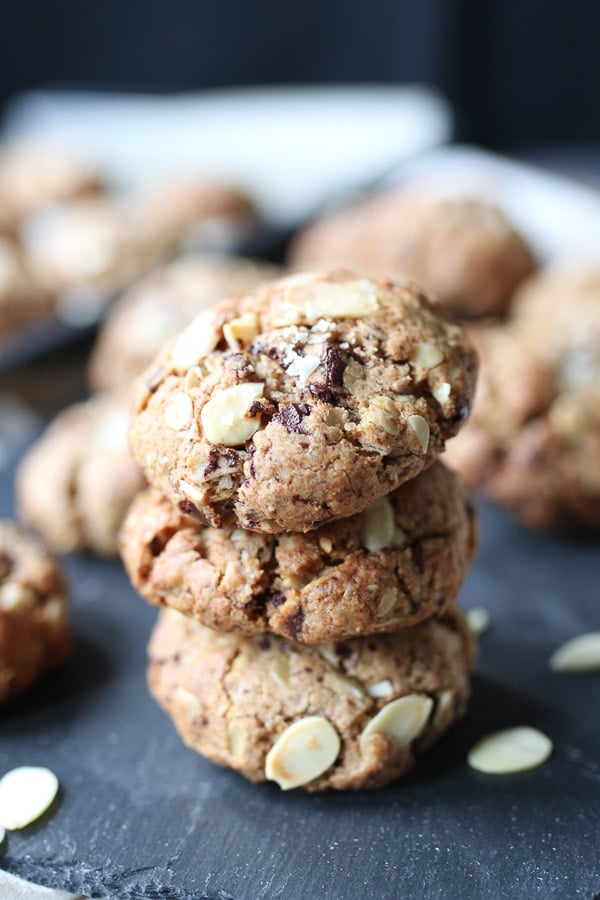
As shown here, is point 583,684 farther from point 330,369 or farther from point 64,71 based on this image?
point 64,71

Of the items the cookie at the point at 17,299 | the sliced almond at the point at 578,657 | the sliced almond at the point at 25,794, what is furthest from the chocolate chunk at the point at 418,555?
the cookie at the point at 17,299

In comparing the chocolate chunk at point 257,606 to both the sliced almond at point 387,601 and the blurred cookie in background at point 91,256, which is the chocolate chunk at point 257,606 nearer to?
the sliced almond at point 387,601

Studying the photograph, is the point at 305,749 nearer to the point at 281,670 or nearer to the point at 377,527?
the point at 281,670

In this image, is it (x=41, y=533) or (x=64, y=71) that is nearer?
(x=41, y=533)

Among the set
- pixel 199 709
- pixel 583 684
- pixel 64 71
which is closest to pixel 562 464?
pixel 583 684

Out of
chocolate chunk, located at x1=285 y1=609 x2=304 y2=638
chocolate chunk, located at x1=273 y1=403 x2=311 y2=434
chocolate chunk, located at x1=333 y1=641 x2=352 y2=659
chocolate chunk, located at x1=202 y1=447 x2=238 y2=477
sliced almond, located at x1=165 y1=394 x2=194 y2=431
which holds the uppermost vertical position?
chocolate chunk, located at x1=273 y1=403 x2=311 y2=434

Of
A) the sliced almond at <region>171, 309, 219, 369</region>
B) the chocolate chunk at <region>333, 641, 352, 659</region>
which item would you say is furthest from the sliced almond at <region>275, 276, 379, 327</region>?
the chocolate chunk at <region>333, 641, 352, 659</region>

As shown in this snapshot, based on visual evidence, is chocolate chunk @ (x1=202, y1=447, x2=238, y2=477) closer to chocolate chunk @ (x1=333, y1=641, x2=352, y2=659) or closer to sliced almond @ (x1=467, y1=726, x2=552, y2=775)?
chocolate chunk @ (x1=333, y1=641, x2=352, y2=659)

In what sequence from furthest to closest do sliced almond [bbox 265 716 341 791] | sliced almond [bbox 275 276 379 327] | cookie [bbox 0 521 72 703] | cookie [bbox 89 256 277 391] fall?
cookie [bbox 89 256 277 391], cookie [bbox 0 521 72 703], sliced almond [bbox 265 716 341 791], sliced almond [bbox 275 276 379 327]
